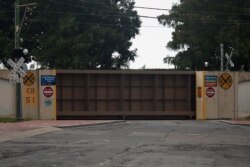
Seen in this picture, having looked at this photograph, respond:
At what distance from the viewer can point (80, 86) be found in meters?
36.1

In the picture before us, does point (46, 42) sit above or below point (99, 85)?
above

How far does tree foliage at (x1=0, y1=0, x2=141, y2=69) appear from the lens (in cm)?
5644

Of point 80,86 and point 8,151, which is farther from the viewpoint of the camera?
point 80,86

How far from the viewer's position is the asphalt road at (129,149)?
14664 mm

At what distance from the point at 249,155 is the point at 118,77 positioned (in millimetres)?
19987

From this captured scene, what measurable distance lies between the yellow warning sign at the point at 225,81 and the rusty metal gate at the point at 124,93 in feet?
6.00

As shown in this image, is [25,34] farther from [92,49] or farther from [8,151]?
[8,151]

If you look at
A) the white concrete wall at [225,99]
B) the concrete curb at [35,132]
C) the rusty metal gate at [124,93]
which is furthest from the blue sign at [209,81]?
the concrete curb at [35,132]

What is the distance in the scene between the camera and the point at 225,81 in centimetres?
3638

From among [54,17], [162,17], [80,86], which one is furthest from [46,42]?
[80,86]

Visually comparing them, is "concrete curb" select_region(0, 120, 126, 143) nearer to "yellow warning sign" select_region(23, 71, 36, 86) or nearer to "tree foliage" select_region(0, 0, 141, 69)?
"yellow warning sign" select_region(23, 71, 36, 86)

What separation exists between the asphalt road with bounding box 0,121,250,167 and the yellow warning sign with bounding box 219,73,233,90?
11.7 meters

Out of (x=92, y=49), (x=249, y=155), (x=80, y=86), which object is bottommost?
(x=249, y=155)

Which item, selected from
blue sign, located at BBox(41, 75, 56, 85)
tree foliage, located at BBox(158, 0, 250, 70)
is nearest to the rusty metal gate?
blue sign, located at BBox(41, 75, 56, 85)
